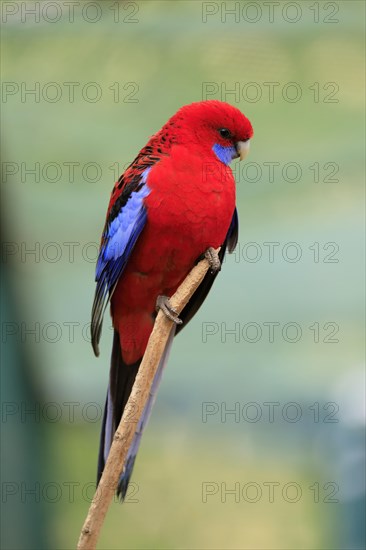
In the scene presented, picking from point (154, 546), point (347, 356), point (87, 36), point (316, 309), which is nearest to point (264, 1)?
point (87, 36)

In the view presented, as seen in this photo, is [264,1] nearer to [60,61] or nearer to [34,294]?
[60,61]

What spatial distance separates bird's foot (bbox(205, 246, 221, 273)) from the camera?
3.98 feet

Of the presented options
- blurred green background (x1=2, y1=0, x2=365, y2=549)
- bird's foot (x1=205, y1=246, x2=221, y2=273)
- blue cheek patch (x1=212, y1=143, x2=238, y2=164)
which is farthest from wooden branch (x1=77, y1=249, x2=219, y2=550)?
blurred green background (x1=2, y1=0, x2=365, y2=549)

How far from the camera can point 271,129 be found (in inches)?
78.8

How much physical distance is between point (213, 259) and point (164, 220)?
11 centimetres

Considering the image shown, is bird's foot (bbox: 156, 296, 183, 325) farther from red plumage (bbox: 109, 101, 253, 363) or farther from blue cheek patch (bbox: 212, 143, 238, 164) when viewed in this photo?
blue cheek patch (bbox: 212, 143, 238, 164)

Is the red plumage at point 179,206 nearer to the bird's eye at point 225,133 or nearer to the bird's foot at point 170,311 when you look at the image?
the bird's eye at point 225,133

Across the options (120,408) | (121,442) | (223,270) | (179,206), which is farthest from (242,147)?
(223,270)

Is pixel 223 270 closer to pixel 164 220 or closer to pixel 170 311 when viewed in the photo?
pixel 164 220

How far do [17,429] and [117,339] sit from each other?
102 centimetres

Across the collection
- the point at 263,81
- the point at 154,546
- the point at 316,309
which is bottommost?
the point at 154,546

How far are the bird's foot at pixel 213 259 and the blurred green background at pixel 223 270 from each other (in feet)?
2.61

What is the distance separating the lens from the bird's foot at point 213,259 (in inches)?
47.8

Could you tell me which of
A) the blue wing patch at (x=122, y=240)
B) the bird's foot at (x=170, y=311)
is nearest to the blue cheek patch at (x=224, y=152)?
the blue wing patch at (x=122, y=240)
